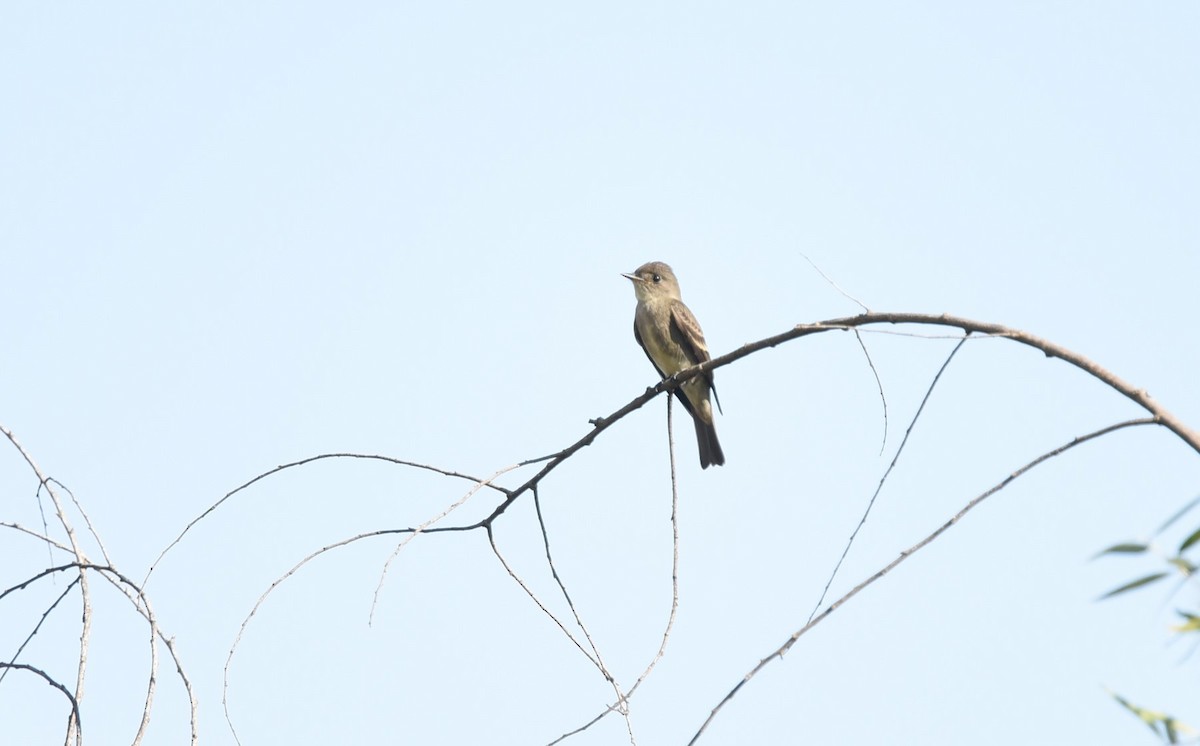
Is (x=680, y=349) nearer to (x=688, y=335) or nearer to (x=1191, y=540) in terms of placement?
(x=688, y=335)

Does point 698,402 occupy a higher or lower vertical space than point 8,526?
higher

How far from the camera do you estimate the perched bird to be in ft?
30.0

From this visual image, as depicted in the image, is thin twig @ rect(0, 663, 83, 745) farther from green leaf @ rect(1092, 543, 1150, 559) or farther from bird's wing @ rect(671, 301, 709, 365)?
bird's wing @ rect(671, 301, 709, 365)

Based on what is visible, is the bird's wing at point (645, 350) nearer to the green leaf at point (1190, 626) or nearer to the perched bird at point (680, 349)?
the perched bird at point (680, 349)

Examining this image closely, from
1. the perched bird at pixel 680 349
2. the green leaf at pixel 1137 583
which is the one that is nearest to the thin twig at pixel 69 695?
the green leaf at pixel 1137 583

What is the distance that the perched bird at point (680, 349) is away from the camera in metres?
9.16

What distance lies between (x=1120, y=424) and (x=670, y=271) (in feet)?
23.6

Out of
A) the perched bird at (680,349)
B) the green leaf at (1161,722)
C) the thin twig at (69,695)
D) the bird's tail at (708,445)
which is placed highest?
the perched bird at (680,349)

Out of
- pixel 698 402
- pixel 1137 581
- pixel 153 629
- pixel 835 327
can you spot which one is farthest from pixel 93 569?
pixel 698 402

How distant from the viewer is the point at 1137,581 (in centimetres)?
200

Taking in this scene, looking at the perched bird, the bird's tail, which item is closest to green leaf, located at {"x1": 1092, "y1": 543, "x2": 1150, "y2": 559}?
the perched bird

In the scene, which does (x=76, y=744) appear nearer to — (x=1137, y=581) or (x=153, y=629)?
(x=153, y=629)

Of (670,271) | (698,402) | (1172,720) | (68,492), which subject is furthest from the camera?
(670,271)

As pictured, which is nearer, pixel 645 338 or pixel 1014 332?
pixel 1014 332
